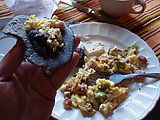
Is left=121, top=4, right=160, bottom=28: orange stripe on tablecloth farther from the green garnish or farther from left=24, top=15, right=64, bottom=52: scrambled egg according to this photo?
left=24, top=15, right=64, bottom=52: scrambled egg

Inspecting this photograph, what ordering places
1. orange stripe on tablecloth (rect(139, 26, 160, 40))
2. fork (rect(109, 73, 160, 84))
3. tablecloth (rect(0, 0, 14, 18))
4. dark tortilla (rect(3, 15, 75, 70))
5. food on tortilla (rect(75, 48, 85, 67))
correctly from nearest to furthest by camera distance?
dark tortilla (rect(3, 15, 75, 70)) → fork (rect(109, 73, 160, 84)) → food on tortilla (rect(75, 48, 85, 67)) → orange stripe on tablecloth (rect(139, 26, 160, 40)) → tablecloth (rect(0, 0, 14, 18))

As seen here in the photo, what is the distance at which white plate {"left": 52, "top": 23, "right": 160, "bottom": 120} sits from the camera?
3.09 feet

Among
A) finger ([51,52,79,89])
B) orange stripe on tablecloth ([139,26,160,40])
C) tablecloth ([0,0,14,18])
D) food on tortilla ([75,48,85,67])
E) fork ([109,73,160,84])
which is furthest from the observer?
tablecloth ([0,0,14,18])

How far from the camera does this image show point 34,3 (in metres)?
1.50

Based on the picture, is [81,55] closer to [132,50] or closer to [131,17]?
[132,50]

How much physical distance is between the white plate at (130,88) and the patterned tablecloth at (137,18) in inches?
4.5

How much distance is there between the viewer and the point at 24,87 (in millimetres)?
904

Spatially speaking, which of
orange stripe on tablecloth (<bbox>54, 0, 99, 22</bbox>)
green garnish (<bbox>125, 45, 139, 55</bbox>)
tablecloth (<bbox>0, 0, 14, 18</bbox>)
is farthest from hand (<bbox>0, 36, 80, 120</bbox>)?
tablecloth (<bbox>0, 0, 14, 18</bbox>)

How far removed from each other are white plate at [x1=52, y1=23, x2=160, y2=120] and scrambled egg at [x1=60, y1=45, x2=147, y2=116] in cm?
3

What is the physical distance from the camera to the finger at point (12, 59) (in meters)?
0.83

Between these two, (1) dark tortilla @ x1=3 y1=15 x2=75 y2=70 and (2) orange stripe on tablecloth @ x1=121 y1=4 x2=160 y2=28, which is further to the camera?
(2) orange stripe on tablecloth @ x1=121 y1=4 x2=160 y2=28

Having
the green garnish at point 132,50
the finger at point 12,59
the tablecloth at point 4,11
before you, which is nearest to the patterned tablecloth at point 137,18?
the tablecloth at point 4,11

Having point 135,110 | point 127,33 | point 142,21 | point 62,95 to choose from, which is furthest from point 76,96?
point 142,21

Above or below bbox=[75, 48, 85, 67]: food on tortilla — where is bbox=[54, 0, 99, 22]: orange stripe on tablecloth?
above
